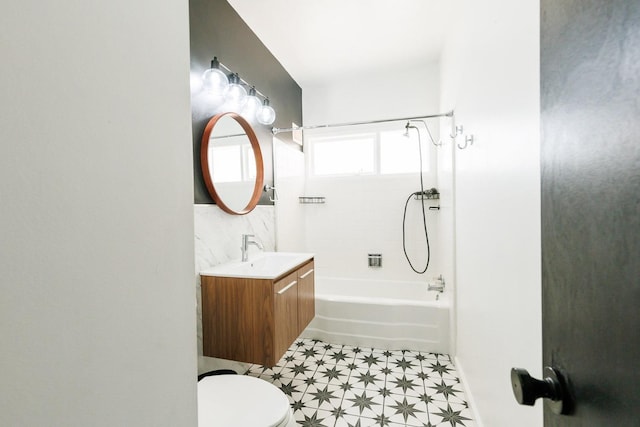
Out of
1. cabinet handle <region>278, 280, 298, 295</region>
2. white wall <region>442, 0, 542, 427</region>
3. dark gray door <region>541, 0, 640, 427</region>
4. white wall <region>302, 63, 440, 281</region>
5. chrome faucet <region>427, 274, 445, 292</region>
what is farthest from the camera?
white wall <region>302, 63, 440, 281</region>

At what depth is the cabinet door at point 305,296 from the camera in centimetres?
197

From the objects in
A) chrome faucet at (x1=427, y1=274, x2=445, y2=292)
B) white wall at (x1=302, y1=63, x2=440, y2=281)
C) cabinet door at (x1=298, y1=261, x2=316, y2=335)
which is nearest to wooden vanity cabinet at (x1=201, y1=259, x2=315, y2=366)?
cabinet door at (x1=298, y1=261, x2=316, y2=335)

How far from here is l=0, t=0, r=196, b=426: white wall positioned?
0.33 meters

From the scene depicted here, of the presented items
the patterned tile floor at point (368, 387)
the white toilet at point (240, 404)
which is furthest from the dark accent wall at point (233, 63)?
the patterned tile floor at point (368, 387)

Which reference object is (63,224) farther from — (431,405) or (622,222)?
(431,405)

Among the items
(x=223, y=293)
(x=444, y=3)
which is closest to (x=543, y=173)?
(x=223, y=293)

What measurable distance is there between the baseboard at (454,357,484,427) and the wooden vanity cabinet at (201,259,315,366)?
1148 mm

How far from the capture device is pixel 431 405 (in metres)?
1.72

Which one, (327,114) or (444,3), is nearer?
(444,3)

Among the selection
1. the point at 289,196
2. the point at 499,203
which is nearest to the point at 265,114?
the point at 289,196

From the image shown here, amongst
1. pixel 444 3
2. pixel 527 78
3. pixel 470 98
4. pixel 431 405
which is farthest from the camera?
pixel 444 3

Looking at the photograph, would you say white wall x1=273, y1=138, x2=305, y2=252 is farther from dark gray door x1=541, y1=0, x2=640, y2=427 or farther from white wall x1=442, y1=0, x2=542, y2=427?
dark gray door x1=541, y1=0, x2=640, y2=427

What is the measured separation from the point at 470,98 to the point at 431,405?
1883 millimetres

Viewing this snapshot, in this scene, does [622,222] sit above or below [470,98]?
below
